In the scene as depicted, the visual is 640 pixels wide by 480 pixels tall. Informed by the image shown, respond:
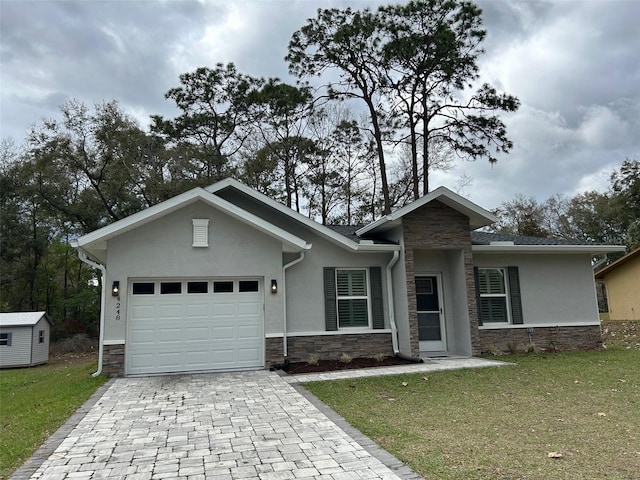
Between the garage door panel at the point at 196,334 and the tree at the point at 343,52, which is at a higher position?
the tree at the point at 343,52

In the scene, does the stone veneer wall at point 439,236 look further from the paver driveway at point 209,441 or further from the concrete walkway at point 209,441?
the paver driveway at point 209,441

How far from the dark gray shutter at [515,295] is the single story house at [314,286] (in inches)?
1.1

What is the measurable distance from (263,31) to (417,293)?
9241 millimetres

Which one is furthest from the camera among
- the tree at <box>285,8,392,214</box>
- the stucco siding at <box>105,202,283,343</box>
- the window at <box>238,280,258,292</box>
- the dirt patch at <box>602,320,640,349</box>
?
the tree at <box>285,8,392,214</box>

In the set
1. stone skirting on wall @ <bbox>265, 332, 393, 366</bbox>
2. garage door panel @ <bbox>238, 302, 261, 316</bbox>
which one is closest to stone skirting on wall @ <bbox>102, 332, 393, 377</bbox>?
stone skirting on wall @ <bbox>265, 332, 393, 366</bbox>

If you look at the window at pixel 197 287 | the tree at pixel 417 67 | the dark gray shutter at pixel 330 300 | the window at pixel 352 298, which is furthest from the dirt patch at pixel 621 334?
the window at pixel 197 287

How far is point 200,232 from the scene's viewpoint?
31.9 feet

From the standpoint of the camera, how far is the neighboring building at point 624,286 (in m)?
19.0

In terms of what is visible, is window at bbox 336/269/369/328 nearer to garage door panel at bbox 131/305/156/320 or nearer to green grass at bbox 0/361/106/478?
garage door panel at bbox 131/305/156/320

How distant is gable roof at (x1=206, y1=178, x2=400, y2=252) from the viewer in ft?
35.3

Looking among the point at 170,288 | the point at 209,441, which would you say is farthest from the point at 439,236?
the point at 209,441

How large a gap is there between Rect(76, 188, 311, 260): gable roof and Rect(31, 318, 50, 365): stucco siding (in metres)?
9.36

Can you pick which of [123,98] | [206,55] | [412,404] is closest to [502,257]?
[412,404]

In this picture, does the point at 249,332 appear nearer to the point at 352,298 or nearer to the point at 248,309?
the point at 248,309
